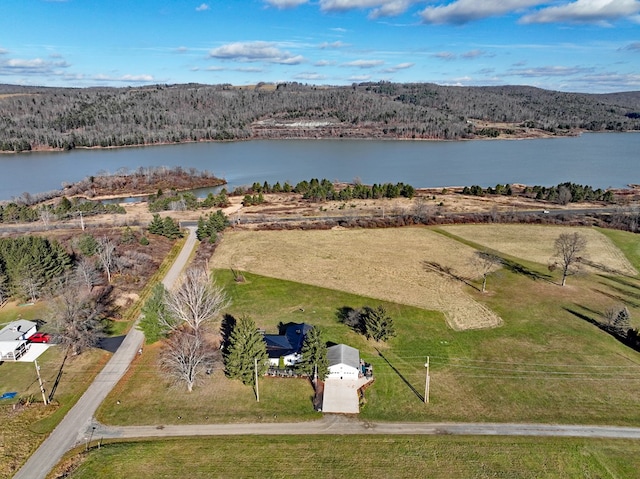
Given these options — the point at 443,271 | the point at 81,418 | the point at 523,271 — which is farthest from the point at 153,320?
the point at 523,271

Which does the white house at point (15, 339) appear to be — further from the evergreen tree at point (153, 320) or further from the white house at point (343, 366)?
the white house at point (343, 366)

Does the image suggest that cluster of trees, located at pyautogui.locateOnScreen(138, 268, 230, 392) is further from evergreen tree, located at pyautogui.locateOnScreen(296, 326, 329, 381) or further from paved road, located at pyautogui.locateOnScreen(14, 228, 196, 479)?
evergreen tree, located at pyautogui.locateOnScreen(296, 326, 329, 381)

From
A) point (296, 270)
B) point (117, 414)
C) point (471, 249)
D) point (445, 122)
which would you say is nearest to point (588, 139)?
point (445, 122)

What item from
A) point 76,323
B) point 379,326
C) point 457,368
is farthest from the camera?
point 379,326

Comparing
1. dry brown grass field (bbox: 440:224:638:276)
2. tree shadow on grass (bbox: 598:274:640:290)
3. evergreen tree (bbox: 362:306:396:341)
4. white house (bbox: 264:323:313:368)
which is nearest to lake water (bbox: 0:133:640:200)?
dry brown grass field (bbox: 440:224:638:276)

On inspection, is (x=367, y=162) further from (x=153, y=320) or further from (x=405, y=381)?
(x=405, y=381)

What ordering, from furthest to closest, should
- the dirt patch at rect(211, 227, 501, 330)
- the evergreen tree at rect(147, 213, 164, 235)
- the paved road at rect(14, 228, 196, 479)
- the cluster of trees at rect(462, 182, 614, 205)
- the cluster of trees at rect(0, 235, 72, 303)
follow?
the cluster of trees at rect(462, 182, 614, 205), the evergreen tree at rect(147, 213, 164, 235), the dirt patch at rect(211, 227, 501, 330), the cluster of trees at rect(0, 235, 72, 303), the paved road at rect(14, 228, 196, 479)
